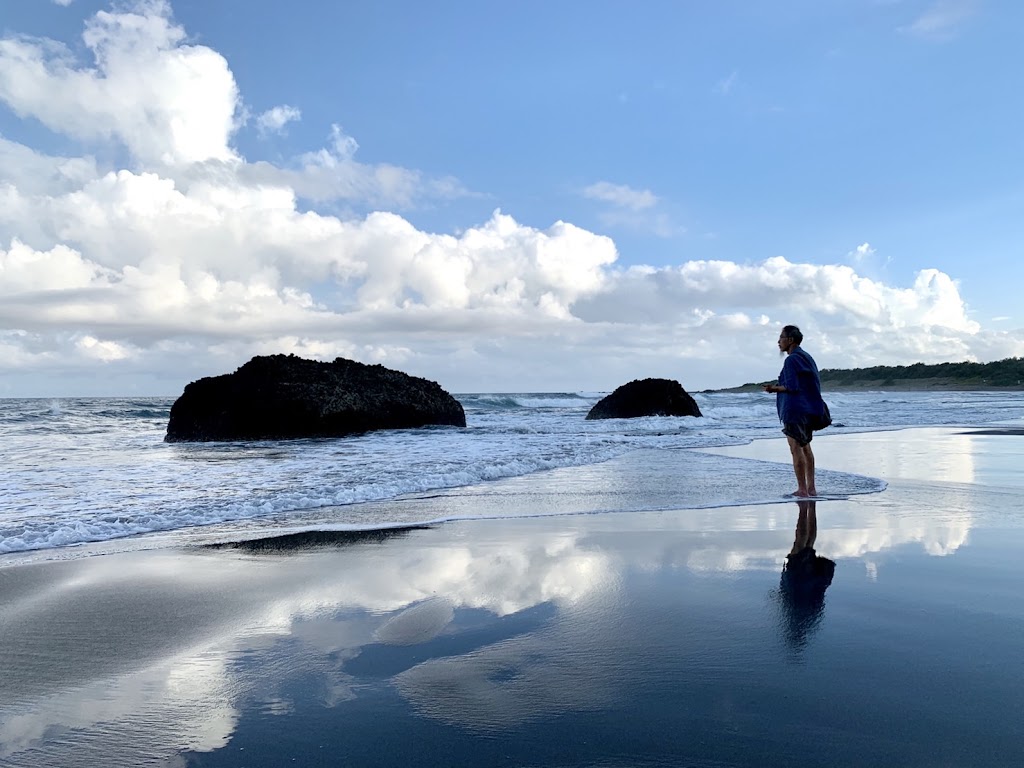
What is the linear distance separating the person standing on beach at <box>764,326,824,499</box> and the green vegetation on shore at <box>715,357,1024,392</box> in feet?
227

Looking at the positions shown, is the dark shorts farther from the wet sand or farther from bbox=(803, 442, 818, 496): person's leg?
the wet sand

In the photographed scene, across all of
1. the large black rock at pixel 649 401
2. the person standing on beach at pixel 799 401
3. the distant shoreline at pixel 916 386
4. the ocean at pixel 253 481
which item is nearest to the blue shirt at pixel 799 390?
the person standing on beach at pixel 799 401

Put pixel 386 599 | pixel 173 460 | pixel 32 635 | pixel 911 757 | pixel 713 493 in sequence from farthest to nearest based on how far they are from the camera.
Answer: pixel 173 460 → pixel 713 493 → pixel 386 599 → pixel 32 635 → pixel 911 757

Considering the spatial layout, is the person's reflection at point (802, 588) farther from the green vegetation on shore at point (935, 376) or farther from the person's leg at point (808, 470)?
the green vegetation on shore at point (935, 376)

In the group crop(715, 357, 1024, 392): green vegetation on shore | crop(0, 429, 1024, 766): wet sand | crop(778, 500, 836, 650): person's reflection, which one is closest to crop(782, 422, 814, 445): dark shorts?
crop(0, 429, 1024, 766): wet sand

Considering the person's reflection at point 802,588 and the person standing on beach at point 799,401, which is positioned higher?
the person standing on beach at point 799,401

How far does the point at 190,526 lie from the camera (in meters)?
6.03

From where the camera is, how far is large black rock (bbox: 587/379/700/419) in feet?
81.3

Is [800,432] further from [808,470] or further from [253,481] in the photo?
[253,481]

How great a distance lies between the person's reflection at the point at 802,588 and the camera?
119 inches

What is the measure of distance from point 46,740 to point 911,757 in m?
2.46

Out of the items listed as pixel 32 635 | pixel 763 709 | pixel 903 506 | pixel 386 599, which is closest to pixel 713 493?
pixel 903 506

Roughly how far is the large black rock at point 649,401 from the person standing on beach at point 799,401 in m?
16.9

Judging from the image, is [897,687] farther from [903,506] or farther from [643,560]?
[903,506]
